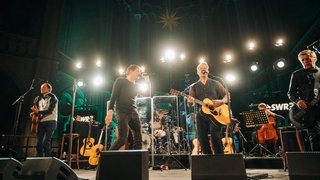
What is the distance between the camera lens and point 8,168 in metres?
3.10

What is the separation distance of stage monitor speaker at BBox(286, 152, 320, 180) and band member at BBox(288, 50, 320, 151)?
30cm

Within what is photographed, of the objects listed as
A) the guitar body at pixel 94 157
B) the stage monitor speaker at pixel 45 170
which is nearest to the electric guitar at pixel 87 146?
the guitar body at pixel 94 157

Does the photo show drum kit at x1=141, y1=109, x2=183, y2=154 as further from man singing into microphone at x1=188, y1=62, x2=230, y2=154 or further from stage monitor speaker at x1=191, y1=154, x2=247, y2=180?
stage monitor speaker at x1=191, y1=154, x2=247, y2=180

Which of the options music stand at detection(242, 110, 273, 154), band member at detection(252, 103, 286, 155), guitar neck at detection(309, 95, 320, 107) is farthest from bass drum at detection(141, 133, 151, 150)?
guitar neck at detection(309, 95, 320, 107)

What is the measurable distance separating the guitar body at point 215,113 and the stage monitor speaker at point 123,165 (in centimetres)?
151

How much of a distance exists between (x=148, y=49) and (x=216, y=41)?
6.34 metres

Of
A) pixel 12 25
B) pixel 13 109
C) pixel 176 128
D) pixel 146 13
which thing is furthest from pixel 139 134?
pixel 146 13

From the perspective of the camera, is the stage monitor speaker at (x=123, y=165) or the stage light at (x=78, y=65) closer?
the stage monitor speaker at (x=123, y=165)

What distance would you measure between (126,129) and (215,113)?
1606mm

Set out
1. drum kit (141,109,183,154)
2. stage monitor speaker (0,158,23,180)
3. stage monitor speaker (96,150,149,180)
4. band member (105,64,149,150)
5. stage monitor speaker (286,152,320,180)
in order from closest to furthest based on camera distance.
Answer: stage monitor speaker (96,150,149,180)
stage monitor speaker (0,158,23,180)
stage monitor speaker (286,152,320,180)
band member (105,64,149,150)
drum kit (141,109,183,154)

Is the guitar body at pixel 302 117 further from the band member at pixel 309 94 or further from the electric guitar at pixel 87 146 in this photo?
the electric guitar at pixel 87 146

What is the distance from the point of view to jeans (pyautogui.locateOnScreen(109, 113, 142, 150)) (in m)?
3.67

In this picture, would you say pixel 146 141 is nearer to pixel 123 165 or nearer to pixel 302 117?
pixel 123 165

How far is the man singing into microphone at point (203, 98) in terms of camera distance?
12.9 feet
